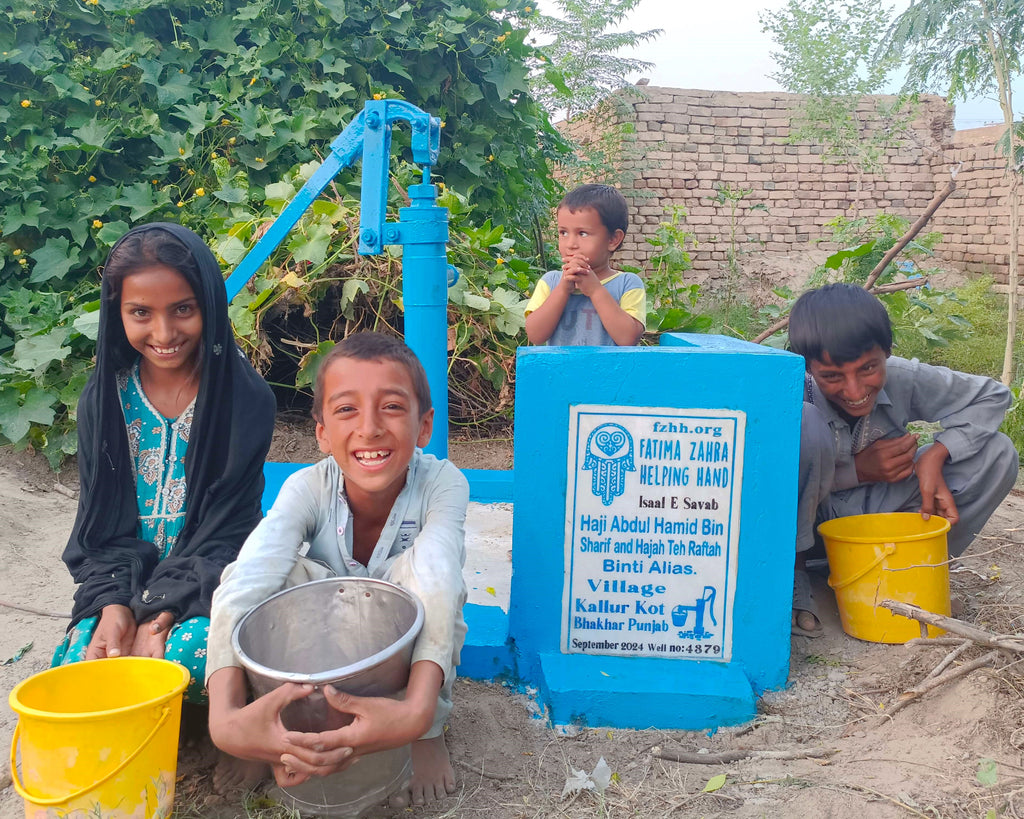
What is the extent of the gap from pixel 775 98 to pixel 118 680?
11.2 meters

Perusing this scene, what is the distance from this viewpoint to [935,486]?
2.65 meters

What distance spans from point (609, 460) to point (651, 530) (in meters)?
0.22

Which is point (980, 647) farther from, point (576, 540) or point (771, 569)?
point (576, 540)

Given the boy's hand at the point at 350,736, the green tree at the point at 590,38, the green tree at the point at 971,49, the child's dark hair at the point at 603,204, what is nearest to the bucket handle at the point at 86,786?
the boy's hand at the point at 350,736

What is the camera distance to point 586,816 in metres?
1.74

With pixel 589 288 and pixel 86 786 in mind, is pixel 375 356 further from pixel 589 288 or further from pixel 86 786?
pixel 589 288

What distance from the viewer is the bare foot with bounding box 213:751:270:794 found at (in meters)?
1.78

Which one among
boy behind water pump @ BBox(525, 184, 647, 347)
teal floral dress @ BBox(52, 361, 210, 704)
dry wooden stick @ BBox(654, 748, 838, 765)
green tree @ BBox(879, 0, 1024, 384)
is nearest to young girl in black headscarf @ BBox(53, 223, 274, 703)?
teal floral dress @ BBox(52, 361, 210, 704)

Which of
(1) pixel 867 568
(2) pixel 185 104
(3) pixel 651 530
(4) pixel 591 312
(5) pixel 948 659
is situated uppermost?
(2) pixel 185 104

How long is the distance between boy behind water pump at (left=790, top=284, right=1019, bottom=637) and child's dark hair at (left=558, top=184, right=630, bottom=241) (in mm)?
844

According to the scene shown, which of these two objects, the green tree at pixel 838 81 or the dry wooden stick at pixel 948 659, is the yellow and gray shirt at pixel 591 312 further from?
the green tree at pixel 838 81

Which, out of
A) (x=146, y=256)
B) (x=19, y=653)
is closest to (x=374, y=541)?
(x=146, y=256)

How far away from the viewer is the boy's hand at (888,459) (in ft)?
8.82

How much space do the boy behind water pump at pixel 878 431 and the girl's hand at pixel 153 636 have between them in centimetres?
174
